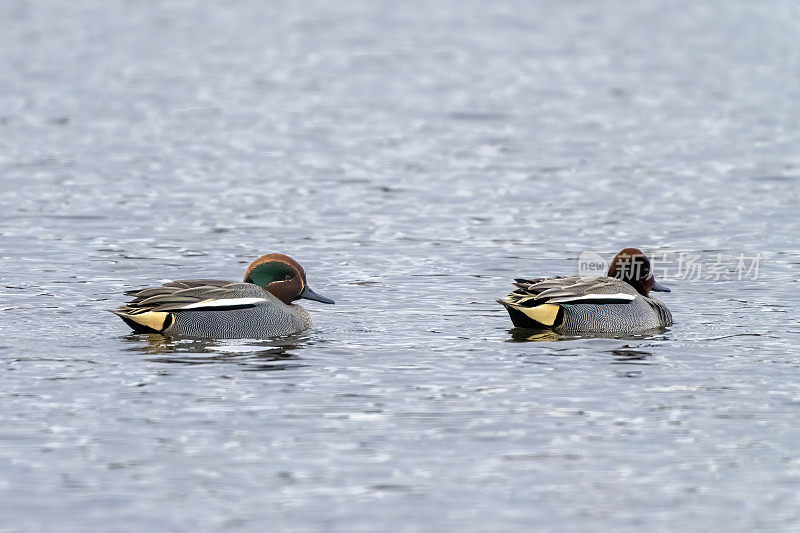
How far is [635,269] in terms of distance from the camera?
49.0 ft

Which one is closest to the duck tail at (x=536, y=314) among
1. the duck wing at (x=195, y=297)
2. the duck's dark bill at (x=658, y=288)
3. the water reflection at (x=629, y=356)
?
the water reflection at (x=629, y=356)

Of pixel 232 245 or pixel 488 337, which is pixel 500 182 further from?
pixel 488 337

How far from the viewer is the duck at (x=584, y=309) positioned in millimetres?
14086

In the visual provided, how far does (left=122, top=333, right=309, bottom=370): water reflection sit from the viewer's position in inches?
501

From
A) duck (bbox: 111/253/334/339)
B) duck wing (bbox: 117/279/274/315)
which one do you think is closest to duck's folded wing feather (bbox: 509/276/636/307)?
duck (bbox: 111/253/334/339)

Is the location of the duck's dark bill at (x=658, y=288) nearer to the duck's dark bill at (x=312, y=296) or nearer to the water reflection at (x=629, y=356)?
the water reflection at (x=629, y=356)

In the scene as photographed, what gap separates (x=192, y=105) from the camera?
2966cm

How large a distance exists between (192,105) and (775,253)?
1493 cm

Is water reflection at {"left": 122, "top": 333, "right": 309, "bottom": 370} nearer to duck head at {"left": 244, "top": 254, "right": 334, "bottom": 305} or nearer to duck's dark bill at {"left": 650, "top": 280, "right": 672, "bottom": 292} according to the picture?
duck head at {"left": 244, "top": 254, "right": 334, "bottom": 305}

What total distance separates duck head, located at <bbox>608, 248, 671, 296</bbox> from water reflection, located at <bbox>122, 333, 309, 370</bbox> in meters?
3.36

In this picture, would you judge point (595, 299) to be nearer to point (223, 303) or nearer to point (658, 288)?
point (658, 288)

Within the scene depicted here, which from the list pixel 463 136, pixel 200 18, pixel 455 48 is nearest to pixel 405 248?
pixel 463 136

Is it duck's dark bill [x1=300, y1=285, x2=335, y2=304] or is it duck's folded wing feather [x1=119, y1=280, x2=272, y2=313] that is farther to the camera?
duck's dark bill [x1=300, y1=285, x2=335, y2=304]

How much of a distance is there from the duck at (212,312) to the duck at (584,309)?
2100 millimetres
